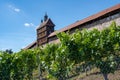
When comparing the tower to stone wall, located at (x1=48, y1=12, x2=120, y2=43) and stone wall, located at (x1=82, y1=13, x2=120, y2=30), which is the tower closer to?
stone wall, located at (x1=48, y1=12, x2=120, y2=43)

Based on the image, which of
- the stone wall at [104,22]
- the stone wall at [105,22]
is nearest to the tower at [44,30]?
the stone wall at [104,22]

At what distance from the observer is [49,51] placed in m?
39.4

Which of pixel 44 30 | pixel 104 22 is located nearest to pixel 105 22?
pixel 104 22

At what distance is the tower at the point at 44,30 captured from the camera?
69.2m

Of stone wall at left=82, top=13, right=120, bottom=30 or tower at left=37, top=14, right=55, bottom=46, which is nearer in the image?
stone wall at left=82, top=13, right=120, bottom=30

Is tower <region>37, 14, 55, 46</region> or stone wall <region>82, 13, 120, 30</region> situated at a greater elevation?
tower <region>37, 14, 55, 46</region>

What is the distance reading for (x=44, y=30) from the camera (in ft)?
231

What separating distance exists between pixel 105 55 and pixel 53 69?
17.7 ft

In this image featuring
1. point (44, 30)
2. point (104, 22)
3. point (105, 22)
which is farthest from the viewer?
point (44, 30)

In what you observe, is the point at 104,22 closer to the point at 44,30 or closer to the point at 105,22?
the point at 105,22

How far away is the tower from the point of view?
6921cm

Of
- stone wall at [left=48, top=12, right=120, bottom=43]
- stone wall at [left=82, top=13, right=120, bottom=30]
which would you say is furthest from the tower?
stone wall at [left=82, top=13, right=120, bottom=30]

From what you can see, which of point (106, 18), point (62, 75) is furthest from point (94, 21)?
point (62, 75)

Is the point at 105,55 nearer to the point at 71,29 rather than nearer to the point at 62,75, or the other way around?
the point at 62,75
